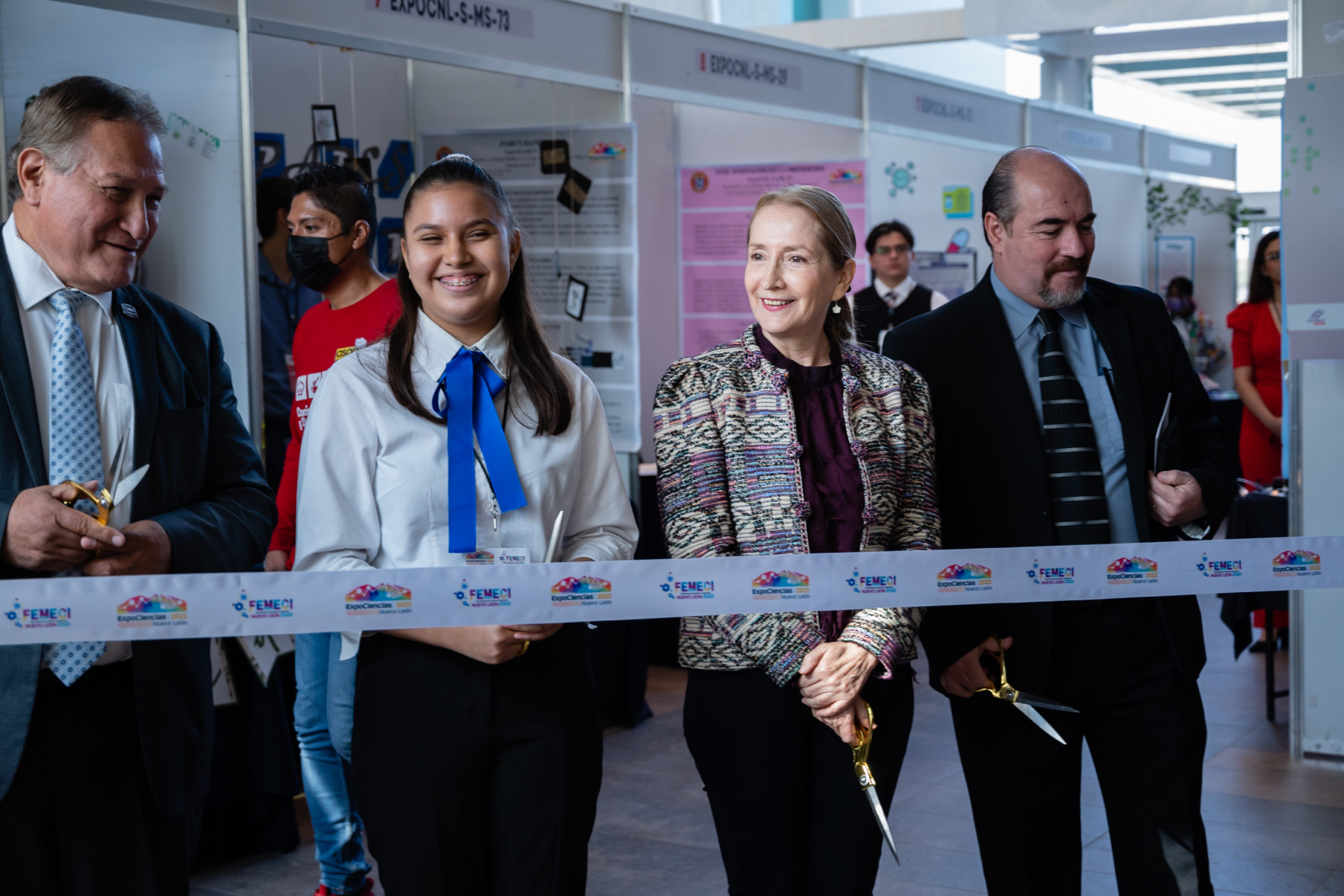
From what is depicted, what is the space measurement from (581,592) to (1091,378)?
1.07 metres

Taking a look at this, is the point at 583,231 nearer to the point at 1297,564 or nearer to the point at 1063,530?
the point at 1063,530

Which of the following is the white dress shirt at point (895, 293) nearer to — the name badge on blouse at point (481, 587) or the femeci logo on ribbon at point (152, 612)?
the name badge on blouse at point (481, 587)

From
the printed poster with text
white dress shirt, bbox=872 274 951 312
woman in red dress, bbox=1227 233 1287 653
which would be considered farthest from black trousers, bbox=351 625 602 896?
white dress shirt, bbox=872 274 951 312

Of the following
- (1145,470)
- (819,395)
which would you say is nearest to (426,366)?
(819,395)

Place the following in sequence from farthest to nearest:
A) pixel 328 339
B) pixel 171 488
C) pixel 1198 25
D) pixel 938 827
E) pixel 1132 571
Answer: pixel 1198 25 → pixel 938 827 → pixel 328 339 → pixel 1132 571 → pixel 171 488

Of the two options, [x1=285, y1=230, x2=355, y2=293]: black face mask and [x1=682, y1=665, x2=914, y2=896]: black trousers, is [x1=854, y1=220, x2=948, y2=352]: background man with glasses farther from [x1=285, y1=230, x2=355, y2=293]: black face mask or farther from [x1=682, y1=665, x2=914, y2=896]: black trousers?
[x1=682, y1=665, x2=914, y2=896]: black trousers

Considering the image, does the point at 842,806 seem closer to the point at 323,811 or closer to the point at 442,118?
the point at 323,811

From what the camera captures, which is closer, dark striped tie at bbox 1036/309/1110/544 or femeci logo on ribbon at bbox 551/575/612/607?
femeci logo on ribbon at bbox 551/575/612/607

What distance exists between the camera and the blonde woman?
6.38 feet

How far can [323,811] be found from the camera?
315 cm

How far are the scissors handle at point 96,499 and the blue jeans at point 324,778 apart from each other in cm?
135

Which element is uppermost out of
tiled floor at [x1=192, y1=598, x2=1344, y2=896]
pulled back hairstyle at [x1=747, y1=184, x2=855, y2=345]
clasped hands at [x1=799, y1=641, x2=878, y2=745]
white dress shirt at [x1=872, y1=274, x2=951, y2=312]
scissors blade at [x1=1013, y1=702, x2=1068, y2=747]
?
white dress shirt at [x1=872, y1=274, x2=951, y2=312]

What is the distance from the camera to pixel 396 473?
5.95 ft

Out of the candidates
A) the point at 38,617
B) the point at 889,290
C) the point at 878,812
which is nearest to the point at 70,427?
the point at 38,617
